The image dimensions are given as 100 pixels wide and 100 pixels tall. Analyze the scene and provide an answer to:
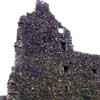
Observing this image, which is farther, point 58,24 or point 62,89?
point 58,24

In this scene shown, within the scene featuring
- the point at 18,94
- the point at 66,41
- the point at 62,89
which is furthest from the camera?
the point at 66,41

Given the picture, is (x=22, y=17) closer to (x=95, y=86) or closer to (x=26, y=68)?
(x=26, y=68)

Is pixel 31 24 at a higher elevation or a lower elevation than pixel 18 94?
higher

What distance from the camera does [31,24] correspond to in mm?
22641

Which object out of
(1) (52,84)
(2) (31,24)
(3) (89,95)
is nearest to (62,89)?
(1) (52,84)

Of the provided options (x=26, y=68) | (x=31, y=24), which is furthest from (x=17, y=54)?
(x=31, y=24)

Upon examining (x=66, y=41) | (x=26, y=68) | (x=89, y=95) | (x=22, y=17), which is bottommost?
(x=89, y=95)

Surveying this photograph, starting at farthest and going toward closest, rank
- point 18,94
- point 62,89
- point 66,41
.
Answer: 1. point 66,41
2. point 62,89
3. point 18,94

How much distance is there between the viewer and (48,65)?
22.0 meters

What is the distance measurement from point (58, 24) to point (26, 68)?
4557 millimetres

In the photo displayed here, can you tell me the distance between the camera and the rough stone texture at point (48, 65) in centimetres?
2095

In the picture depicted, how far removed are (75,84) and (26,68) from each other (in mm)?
3815

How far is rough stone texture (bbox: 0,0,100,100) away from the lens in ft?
68.7

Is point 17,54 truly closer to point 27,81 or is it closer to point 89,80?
point 27,81
